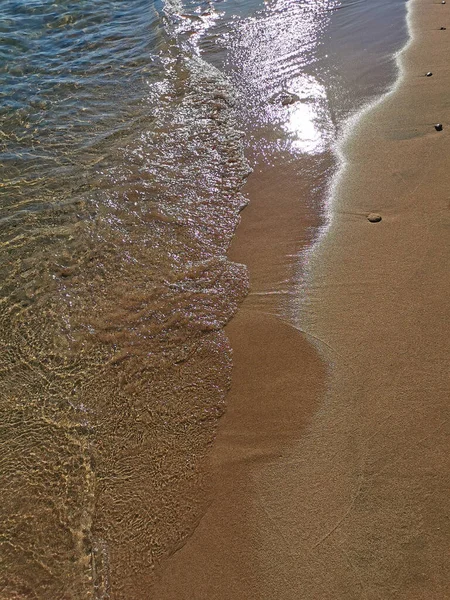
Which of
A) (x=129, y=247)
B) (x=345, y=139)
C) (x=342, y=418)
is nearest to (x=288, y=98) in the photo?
(x=345, y=139)

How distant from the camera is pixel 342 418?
2.96 metres

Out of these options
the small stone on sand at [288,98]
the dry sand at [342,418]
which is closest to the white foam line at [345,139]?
the dry sand at [342,418]

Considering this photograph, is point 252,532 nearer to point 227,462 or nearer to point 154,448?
point 227,462

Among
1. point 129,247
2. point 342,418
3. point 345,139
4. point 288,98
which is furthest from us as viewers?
point 288,98

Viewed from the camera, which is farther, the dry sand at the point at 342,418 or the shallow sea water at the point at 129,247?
the shallow sea water at the point at 129,247

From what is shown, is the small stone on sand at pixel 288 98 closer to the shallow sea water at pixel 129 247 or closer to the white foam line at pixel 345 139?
the shallow sea water at pixel 129 247

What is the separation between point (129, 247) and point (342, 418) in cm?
249

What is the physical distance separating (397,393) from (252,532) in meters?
1.24

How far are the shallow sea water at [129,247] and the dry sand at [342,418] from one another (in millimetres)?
215

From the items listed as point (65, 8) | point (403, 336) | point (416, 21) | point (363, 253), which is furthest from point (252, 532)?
point (65, 8)

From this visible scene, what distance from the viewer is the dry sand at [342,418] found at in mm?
2418

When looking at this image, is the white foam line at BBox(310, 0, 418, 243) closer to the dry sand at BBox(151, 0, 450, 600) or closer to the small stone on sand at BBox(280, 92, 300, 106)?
the dry sand at BBox(151, 0, 450, 600)

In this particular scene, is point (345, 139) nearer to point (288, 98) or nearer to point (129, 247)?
point (288, 98)

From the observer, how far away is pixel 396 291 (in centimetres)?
360
